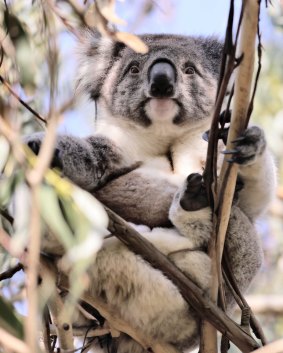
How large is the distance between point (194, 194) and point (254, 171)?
28 cm

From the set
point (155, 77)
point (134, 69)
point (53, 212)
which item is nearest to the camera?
point (53, 212)

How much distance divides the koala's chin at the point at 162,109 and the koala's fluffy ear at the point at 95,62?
39 centimetres

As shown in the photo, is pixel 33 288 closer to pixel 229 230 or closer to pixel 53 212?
pixel 53 212

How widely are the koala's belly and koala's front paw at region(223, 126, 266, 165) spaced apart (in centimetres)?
52

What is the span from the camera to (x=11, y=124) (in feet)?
5.04

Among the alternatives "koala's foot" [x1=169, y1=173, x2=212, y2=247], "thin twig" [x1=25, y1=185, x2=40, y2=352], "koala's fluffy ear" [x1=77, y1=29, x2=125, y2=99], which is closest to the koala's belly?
"koala's foot" [x1=169, y1=173, x2=212, y2=247]

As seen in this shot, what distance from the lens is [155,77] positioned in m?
2.80

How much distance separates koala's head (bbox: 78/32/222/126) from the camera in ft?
9.46

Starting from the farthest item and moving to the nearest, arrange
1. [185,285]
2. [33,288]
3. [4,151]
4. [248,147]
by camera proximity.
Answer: [185,285], [248,147], [4,151], [33,288]

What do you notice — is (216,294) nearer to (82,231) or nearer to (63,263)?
(63,263)

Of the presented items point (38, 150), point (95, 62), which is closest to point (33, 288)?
point (38, 150)

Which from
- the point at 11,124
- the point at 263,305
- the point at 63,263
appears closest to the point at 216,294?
the point at 63,263

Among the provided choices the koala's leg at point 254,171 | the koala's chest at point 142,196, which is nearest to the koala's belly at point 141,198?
the koala's chest at point 142,196

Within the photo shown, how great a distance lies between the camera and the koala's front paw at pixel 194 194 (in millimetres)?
2303
